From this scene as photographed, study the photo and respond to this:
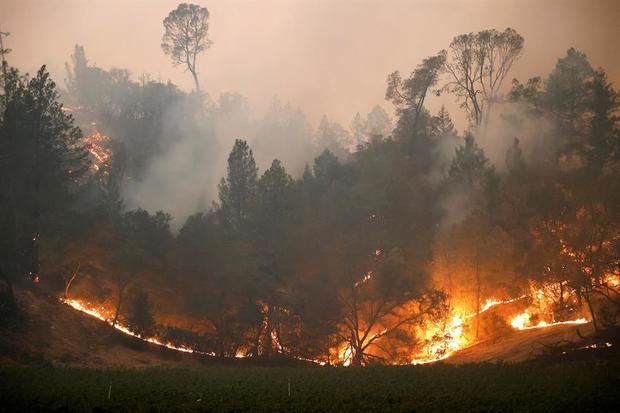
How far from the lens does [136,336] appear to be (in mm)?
49469

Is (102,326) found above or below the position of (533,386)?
above

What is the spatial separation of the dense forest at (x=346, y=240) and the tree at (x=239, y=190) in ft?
0.63

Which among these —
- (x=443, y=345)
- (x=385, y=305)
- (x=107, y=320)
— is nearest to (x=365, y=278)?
(x=385, y=305)

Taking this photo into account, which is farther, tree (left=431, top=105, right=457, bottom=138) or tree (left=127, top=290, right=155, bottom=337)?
tree (left=431, top=105, right=457, bottom=138)

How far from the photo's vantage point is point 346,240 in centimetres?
5638

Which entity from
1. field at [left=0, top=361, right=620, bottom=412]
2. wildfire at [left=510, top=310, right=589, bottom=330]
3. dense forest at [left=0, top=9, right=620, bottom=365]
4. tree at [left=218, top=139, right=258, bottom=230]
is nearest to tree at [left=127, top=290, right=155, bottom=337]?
dense forest at [left=0, top=9, right=620, bottom=365]

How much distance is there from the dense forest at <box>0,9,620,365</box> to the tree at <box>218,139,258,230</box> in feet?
0.63

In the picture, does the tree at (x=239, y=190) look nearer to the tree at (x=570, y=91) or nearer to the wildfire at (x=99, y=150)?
the wildfire at (x=99, y=150)

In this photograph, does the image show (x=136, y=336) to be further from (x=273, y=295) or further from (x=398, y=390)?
(x=398, y=390)

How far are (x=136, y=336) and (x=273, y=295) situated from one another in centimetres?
1407

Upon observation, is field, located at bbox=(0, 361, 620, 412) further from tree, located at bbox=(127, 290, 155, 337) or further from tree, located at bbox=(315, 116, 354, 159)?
tree, located at bbox=(315, 116, 354, 159)

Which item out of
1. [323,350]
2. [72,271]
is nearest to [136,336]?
[72,271]

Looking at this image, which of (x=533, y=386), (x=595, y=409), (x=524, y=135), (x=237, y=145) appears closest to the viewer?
(x=595, y=409)

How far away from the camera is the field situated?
73.3 ft
